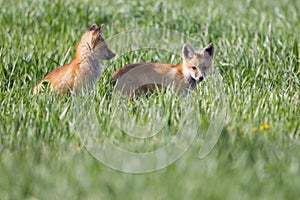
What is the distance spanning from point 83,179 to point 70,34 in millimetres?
4466

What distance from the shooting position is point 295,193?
389 centimetres

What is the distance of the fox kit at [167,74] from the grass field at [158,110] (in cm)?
17

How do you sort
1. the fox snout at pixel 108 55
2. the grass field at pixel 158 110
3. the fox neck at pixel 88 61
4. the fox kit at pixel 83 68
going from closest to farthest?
the grass field at pixel 158 110 < the fox kit at pixel 83 68 < the fox neck at pixel 88 61 < the fox snout at pixel 108 55

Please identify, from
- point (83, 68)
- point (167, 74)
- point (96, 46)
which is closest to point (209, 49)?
point (167, 74)

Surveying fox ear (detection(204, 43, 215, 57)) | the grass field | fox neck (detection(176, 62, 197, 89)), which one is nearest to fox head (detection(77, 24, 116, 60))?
the grass field

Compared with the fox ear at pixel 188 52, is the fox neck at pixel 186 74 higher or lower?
lower

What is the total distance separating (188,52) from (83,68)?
949 mm

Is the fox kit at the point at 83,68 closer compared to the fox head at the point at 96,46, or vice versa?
the fox kit at the point at 83,68

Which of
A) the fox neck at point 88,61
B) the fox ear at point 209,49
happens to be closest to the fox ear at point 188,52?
the fox ear at point 209,49

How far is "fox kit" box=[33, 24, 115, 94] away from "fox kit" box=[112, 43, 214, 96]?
209 mm

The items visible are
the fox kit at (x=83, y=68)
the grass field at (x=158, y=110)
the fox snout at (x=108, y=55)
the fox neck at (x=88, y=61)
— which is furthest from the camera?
the fox snout at (x=108, y=55)

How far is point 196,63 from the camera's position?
20.3 ft

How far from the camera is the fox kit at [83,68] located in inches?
239

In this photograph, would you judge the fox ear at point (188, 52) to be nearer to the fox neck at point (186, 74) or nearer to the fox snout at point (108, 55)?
the fox neck at point (186, 74)
